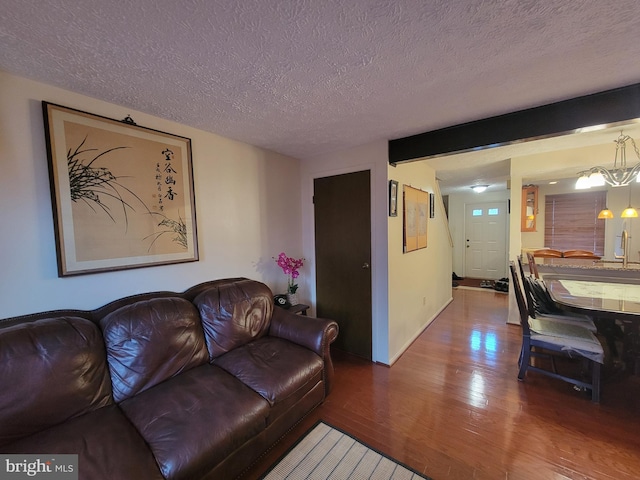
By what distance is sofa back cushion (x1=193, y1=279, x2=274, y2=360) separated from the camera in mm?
1952

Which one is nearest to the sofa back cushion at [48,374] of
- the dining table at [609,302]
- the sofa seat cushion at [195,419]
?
the sofa seat cushion at [195,419]

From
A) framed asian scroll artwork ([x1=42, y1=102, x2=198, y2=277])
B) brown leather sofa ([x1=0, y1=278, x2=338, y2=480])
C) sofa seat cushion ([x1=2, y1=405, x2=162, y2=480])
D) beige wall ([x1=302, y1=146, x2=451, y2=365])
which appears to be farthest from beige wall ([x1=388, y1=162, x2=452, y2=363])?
Result: sofa seat cushion ([x1=2, y1=405, x2=162, y2=480])

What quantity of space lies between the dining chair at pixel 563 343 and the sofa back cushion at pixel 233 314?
2.18 meters

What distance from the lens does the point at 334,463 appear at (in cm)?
148

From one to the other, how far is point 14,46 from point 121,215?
36.7 inches

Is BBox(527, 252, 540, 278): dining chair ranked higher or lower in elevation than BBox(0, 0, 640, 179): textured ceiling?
lower

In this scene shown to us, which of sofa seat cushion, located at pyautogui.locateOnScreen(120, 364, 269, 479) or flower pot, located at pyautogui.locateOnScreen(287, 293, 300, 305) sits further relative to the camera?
flower pot, located at pyautogui.locateOnScreen(287, 293, 300, 305)

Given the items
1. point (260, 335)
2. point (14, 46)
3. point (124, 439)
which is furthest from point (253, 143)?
point (124, 439)

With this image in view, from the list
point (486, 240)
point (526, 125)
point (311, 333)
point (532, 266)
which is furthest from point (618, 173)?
point (311, 333)

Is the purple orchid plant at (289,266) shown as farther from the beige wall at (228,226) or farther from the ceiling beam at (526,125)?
the ceiling beam at (526,125)

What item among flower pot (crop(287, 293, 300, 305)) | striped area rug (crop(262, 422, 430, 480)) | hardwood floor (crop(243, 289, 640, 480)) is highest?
flower pot (crop(287, 293, 300, 305))

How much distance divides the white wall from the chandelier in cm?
332

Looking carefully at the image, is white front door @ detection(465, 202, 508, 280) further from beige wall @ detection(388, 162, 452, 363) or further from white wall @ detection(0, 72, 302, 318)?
white wall @ detection(0, 72, 302, 318)

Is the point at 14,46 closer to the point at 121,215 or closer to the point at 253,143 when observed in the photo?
the point at 121,215
